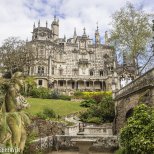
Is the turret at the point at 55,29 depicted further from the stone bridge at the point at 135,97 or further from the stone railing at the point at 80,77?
the stone bridge at the point at 135,97

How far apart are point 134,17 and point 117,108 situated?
13064 mm

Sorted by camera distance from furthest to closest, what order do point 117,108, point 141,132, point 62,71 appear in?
point 62,71, point 117,108, point 141,132

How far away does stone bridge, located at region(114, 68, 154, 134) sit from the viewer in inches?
627

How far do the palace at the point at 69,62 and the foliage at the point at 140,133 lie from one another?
164 ft

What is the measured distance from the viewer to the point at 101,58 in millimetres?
72188

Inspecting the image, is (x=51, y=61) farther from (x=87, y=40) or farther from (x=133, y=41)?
(x=133, y=41)

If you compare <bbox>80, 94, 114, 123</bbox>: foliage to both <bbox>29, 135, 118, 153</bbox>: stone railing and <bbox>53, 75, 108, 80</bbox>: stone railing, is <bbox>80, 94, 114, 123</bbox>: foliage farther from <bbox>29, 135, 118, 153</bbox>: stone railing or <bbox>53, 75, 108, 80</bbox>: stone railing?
<bbox>53, 75, 108, 80</bbox>: stone railing

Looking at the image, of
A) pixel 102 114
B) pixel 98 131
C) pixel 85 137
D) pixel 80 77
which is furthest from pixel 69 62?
pixel 85 137

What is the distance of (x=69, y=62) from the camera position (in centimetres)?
7106

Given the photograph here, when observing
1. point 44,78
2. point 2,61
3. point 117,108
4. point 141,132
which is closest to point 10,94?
point 141,132

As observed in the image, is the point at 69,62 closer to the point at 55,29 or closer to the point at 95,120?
the point at 55,29

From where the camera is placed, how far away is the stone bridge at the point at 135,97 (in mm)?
15934

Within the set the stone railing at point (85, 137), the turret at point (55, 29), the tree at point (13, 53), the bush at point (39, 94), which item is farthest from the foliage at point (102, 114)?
the turret at point (55, 29)

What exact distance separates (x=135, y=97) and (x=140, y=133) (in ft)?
21.4
